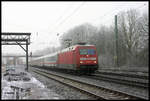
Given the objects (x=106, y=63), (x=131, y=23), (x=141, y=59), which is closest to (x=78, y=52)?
(x=141, y=59)

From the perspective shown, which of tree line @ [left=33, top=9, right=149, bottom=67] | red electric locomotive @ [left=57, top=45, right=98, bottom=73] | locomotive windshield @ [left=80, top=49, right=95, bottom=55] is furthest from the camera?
tree line @ [left=33, top=9, right=149, bottom=67]

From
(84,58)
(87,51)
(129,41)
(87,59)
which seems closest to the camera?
(84,58)

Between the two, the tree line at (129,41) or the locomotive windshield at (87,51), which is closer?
the locomotive windshield at (87,51)

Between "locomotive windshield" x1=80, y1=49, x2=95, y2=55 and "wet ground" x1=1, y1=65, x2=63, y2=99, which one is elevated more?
"locomotive windshield" x1=80, y1=49, x2=95, y2=55

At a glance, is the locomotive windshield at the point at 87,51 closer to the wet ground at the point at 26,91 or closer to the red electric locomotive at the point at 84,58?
the red electric locomotive at the point at 84,58

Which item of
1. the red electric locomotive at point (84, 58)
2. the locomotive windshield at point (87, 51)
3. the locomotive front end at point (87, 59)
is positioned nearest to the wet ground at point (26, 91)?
the red electric locomotive at point (84, 58)

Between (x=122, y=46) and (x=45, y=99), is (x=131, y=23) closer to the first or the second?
(x=122, y=46)

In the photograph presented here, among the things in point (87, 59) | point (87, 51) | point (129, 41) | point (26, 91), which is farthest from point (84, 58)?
point (129, 41)

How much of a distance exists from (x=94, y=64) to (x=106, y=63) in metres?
27.0

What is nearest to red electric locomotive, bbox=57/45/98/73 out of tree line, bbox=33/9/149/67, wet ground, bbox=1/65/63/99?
wet ground, bbox=1/65/63/99

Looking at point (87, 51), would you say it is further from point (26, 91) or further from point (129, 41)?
point (129, 41)

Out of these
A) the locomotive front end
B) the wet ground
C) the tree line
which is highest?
the tree line

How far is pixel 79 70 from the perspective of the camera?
79.5 ft

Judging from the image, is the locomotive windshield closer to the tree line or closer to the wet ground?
the wet ground
